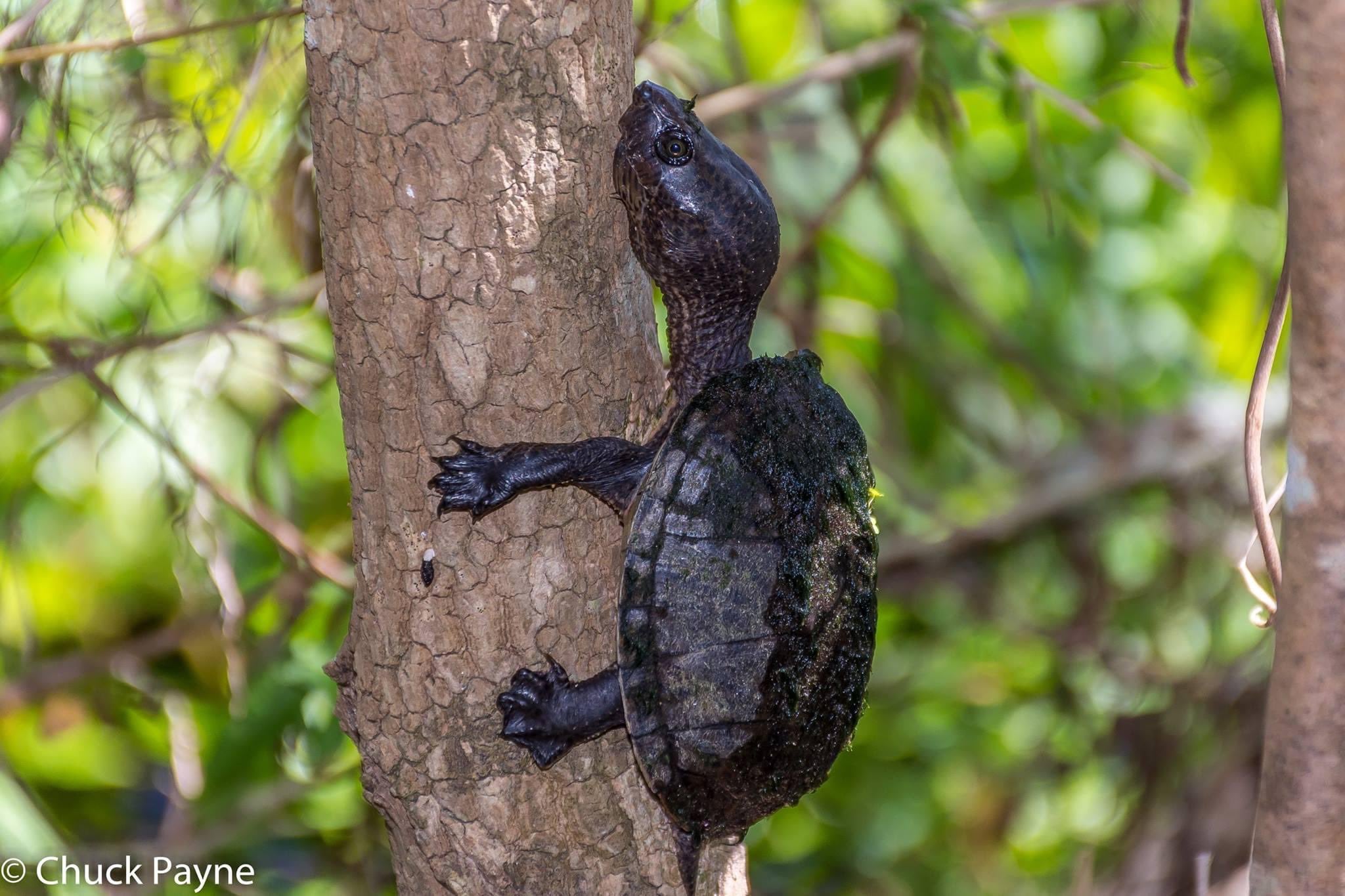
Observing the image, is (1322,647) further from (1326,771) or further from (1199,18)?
(1199,18)

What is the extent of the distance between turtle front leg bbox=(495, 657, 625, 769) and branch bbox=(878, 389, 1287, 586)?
5.84ft

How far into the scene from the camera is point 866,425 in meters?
3.41

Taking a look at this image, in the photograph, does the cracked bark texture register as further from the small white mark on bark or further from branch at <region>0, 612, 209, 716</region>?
branch at <region>0, 612, 209, 716</region>

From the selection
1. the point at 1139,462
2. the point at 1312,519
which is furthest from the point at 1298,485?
the point at 1139,462

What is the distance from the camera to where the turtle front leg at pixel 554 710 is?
1.25m

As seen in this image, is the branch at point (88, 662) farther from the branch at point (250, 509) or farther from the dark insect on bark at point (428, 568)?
the dark insect on bark at point (428, 568)

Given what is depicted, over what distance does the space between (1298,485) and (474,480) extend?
81 centimetres

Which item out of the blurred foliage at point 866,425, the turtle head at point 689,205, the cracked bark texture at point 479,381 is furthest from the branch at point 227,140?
the turtle head at point 689,205

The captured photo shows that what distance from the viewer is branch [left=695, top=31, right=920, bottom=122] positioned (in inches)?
93.2

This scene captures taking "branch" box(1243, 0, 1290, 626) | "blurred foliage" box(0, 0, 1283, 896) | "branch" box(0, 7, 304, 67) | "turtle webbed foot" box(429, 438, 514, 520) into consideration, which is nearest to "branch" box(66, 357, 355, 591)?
"blurred foliage" box(0, 0, 1283, 896)

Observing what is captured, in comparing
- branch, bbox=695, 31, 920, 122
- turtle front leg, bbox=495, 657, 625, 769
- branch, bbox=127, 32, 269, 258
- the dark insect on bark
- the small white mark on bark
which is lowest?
turtle front leg, bbox=495, 657, 625, 769

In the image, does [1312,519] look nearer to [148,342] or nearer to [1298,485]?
[1298,485]

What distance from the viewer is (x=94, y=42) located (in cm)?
167

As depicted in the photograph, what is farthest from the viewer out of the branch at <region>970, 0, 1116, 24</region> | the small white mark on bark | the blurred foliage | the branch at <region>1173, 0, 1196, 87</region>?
the branch at <region>970, 0, 1116, 24</region>
